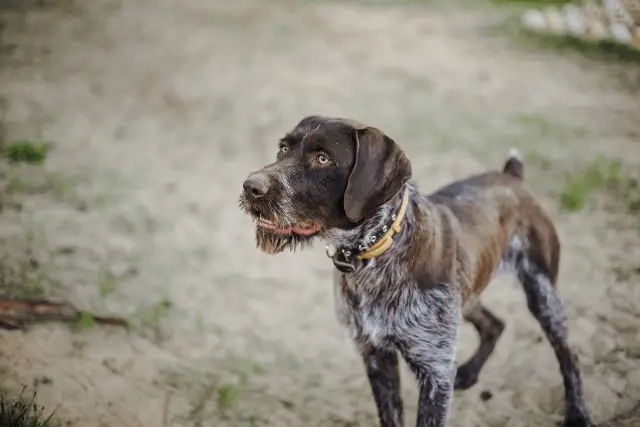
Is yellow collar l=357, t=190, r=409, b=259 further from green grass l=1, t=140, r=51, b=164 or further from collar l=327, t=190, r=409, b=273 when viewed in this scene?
green grass l=1, t=140, r=51, b=164

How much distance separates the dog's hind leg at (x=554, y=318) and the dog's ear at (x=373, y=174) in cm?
118

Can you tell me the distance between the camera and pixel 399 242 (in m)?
2.66

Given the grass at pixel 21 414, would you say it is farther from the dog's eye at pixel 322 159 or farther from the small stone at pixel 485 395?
the small stone at pixel 485 395

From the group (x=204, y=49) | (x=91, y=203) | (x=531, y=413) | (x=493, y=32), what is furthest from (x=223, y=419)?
(x=493, y=32)

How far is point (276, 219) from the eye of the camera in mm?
2465

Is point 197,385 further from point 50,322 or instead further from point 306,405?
point 50,322

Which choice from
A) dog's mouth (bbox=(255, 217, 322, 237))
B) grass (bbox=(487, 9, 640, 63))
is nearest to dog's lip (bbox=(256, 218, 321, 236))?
dog's mouth (bbox=(255, 217, 322, 237))

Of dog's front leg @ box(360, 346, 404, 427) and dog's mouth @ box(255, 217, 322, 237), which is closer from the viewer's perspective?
dog's mouth @ box(255, 217, 322, 237)

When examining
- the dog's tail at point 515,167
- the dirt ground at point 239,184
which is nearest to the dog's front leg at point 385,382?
Result: the dirt ground at point 239,184

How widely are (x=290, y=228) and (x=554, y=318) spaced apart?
5.11ft

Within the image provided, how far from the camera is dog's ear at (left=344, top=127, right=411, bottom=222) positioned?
2404 mm

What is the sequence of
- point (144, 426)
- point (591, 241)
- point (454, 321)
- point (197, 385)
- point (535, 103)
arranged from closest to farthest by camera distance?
point (454, 321)
point (144, 426)
point (197, 385)
point (591, 241)
point (535, 103)

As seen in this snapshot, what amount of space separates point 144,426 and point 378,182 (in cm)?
180

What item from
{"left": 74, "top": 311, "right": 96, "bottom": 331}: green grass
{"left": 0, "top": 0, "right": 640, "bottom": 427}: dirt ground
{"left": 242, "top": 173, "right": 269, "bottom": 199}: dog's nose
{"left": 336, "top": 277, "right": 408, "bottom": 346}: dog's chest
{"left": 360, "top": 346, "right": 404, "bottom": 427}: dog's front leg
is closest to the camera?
{"left": 242, "top": 173, "right": 269, "bottom": 199}: dog's nose
